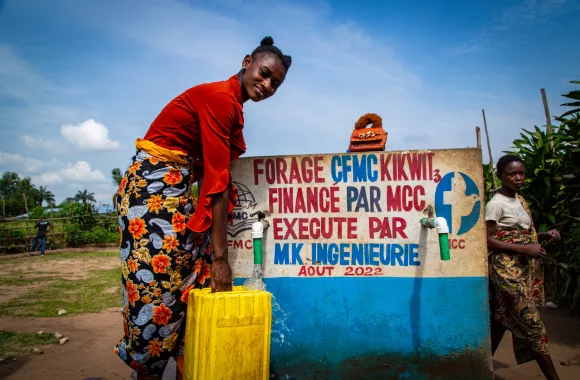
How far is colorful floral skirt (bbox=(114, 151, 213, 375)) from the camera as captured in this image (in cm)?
180

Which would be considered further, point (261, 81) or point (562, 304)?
point (562, 304)

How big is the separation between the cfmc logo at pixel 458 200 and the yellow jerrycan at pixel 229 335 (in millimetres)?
1282

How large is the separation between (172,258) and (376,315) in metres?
1.26

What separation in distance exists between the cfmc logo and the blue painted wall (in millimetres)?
315

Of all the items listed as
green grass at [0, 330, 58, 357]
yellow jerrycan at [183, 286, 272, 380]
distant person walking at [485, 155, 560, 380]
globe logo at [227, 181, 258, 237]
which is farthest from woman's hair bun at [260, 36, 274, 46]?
green grass at [0, 330, 58, 357]

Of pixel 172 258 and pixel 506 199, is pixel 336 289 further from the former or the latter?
pixel 506 199

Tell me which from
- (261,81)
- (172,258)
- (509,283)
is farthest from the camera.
Result: (509,283)

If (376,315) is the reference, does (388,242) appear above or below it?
above

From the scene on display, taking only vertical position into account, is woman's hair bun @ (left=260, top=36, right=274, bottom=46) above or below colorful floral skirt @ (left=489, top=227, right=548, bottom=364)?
above

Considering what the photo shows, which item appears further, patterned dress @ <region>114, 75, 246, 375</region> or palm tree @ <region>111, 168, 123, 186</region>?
palm tree @ <region>111, 168, 123, 186</region>

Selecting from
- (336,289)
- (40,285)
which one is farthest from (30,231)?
(336,289)

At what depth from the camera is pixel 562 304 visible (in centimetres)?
499

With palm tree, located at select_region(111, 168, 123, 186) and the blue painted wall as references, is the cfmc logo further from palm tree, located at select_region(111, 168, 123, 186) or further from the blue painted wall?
palm tree, located at select_region(111, 168, 123, 186)

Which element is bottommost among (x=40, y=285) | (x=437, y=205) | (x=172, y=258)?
(x=40, y=285)
